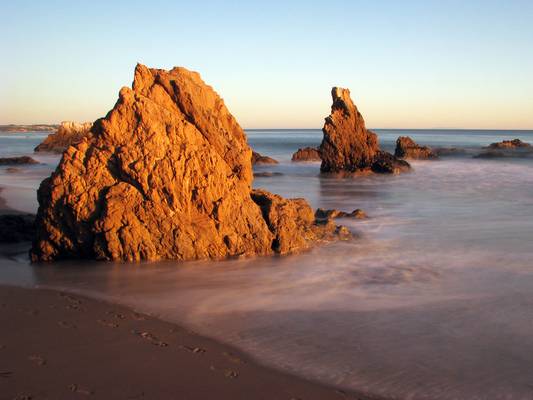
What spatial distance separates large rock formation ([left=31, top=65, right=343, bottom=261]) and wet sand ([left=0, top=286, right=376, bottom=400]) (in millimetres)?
2717

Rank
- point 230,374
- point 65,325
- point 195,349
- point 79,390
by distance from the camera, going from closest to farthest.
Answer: point 79,390 → point 230,374 → point 195,349 → point 65,325

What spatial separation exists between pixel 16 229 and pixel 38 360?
641 centimetres

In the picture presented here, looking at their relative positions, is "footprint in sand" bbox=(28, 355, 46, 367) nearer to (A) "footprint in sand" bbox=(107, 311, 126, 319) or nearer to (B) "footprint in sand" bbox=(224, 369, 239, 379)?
(A) "footprint in sand" bbox=(107, 311, 126, 319)

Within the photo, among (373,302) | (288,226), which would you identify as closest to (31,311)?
(373,302)

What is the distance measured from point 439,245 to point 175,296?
5.80m

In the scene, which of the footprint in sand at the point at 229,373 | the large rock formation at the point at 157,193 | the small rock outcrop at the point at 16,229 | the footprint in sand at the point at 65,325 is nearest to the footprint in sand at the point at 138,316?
the footprint in sand at the point at 65,325

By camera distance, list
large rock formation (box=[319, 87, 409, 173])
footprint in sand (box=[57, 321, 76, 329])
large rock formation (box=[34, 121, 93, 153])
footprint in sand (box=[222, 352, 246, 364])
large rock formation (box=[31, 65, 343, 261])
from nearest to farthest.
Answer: footprint in sand (box=[222, 352, 246, 364])
footprint in sand (box=[57, 321, 76, 329])
large rock formation (box=[31, 65, 343, 261])
large rock formation (box=[319, 87, 409, 173])
large rock formation (box=[34, 121, 93, 153])

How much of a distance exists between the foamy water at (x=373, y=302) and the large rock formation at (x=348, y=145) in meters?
20.8

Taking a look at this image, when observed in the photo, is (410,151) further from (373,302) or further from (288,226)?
(373,302)

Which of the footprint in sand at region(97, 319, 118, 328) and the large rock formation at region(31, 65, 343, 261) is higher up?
the large rock formation at region(31, 65, 343, 261)

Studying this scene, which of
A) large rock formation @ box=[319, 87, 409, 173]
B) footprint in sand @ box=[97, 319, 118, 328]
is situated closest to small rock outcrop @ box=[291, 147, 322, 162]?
large rock formation @ box=[319, 87, 409, 173]

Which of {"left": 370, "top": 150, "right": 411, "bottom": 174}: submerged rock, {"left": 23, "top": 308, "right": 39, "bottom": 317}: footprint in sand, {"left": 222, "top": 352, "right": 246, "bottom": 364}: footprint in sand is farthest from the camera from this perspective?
{"left": 370, "top": 150, "right": 411, "bottom": 174}: submerged rock

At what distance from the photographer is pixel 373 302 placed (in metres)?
7.27

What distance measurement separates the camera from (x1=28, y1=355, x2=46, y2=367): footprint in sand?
5023 mm
